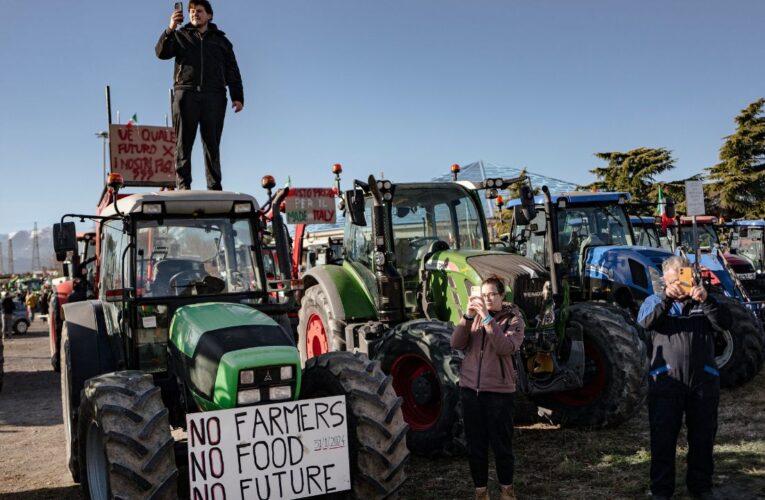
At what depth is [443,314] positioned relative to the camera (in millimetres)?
7031

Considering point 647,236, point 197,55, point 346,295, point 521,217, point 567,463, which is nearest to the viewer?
point 567,463

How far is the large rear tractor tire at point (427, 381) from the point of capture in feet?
18.8

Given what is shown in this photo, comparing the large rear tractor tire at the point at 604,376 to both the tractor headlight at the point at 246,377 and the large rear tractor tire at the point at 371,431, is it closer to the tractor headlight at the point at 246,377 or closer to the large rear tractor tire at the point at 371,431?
the large rear tractor tire at the point at 371,431

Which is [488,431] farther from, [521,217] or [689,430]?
[521,217]

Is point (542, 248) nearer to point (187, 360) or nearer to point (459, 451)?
point (459, 451)

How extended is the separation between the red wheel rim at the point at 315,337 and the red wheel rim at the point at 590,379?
8.95ft

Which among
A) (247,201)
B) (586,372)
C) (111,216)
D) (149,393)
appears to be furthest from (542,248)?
(149,393)

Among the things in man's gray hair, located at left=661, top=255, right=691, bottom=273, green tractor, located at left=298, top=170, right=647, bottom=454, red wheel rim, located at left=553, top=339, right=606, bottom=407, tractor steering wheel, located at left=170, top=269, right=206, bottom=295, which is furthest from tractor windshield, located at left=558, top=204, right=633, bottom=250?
tractor steering wheel, located at left=170, top=269, right=206, bottom=295

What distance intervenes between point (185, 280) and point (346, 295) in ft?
9.19

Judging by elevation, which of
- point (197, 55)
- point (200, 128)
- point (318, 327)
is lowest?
point (318, 327)

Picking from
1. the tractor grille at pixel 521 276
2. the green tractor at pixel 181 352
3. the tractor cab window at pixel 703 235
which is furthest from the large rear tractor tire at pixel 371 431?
the tractor cab window at pixel 703 235

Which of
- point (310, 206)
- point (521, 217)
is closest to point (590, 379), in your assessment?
point (521, 217)

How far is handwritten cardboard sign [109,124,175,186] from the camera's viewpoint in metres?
10.3

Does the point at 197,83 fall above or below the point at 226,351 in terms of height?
above
